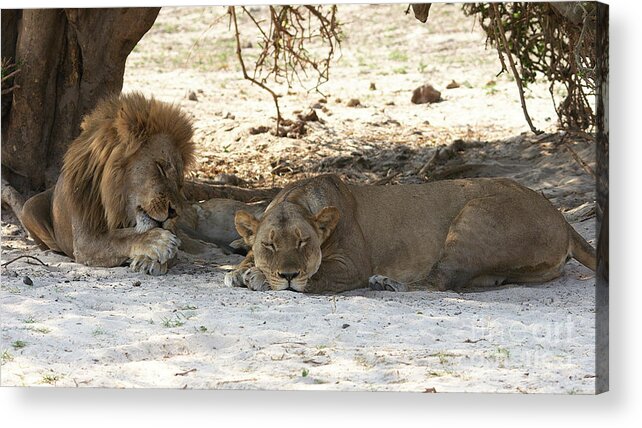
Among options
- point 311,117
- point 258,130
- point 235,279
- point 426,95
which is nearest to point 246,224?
point 235,279

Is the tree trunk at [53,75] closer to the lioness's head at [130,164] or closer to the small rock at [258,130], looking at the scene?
the lioness's head at [130,164]

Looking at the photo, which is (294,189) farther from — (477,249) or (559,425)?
(559,425)

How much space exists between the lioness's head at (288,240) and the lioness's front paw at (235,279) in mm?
104

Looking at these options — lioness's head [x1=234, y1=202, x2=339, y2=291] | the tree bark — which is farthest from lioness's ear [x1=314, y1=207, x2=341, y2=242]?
the tree bark

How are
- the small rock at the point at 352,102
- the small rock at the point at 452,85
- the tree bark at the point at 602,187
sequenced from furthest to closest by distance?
the small rock at the point at 452,85
the small rock at the point at 352,102
the tree bark at the point at 602,187

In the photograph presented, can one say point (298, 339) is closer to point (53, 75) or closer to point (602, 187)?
point (602, 187)

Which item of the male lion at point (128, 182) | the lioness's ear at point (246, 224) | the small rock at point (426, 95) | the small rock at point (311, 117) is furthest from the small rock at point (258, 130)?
the lioness's ear at point (246, 224)

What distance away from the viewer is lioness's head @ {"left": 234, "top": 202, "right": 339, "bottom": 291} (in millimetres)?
5258

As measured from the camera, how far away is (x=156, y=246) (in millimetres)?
5695

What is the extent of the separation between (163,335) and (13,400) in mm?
630

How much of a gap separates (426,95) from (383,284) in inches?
199

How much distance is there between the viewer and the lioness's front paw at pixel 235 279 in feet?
17.8

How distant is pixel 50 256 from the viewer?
6.26 m

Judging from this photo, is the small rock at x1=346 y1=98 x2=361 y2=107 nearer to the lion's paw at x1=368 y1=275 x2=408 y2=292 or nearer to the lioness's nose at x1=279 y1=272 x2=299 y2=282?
the lion's paw at x1=368 y1=275 x2=408 y2=292
